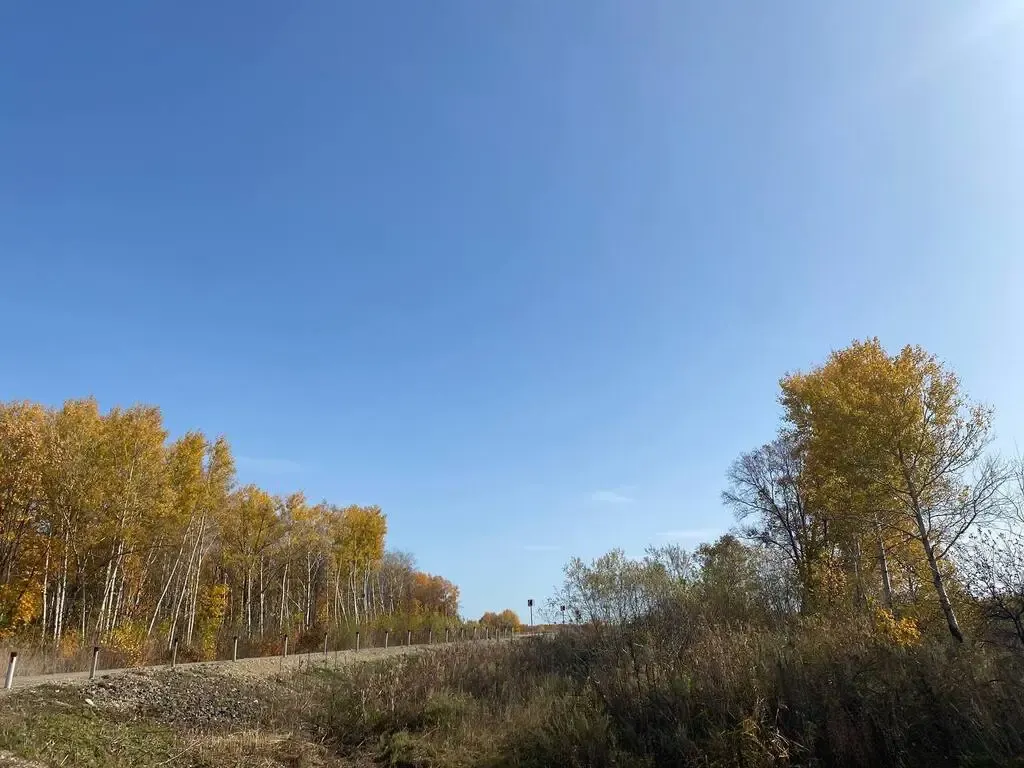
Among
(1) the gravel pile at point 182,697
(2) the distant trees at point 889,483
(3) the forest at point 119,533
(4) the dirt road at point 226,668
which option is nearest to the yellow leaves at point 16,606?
(3) the forest at point 119,533

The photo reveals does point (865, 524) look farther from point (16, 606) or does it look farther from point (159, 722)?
point (16, 606)

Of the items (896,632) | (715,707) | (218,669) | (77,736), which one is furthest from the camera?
(218,669)

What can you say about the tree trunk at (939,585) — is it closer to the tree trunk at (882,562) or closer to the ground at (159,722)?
the tree trunk at (882,562)

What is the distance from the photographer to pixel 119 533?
26328mm

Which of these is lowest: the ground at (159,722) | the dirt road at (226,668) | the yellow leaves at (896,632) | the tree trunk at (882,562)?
the ground at (159,722)

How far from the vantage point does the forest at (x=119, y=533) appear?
24.5 meters

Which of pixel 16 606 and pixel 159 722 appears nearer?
pixel 159 722

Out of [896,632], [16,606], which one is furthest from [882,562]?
[16,606]

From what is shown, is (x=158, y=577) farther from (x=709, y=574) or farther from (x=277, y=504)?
(x=709, y=574)

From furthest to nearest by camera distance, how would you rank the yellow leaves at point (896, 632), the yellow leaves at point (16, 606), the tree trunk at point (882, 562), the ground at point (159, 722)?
the yellow leaves at point (16, 606) < the tree trunk at point (882, 562) < the yellow leaves at point (896, 632) < the ground at point (159, 722)

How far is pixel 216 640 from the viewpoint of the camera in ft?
104

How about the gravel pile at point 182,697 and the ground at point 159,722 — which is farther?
the gravel pile at point 182,697

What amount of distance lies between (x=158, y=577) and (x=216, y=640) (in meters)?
6.55

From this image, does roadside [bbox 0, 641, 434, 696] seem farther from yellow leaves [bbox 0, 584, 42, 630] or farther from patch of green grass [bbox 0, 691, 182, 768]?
yellow leaves [bbox 0, 584, 42, 630]
